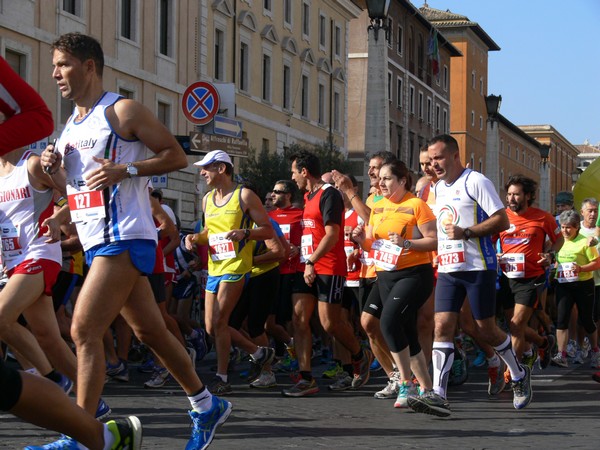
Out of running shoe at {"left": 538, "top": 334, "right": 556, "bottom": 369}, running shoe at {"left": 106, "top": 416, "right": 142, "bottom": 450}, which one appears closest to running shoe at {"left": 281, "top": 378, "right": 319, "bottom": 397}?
running shoe at {"left": 538, "top": 334, "right": 556, "bottom": 369}

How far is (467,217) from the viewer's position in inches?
361

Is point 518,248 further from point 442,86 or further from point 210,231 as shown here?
point 442,86

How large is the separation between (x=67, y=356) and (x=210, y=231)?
123 inches

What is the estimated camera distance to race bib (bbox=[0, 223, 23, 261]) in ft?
26.6

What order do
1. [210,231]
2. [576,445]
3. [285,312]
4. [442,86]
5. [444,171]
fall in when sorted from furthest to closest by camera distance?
[442,86] → [285,312] → [210,231] → [444,171] → [576,445]

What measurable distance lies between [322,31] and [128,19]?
1864 cm

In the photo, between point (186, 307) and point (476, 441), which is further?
point (186, 307)

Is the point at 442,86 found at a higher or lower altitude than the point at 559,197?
higher

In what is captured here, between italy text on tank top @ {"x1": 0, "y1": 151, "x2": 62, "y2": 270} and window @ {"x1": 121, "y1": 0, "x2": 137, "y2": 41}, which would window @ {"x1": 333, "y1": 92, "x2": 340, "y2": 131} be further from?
italy text on tank top @ {"x1": 0, "y1": 151, "x2": 62, "y2": 270}

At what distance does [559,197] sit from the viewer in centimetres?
1759

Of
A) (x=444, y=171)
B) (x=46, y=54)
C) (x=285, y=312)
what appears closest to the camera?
(x=444, y=171)

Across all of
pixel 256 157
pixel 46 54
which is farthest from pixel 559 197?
pixel 256 157

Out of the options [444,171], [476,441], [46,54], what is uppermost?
[46,54]

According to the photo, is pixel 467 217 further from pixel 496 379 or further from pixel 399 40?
pixel 399 40
